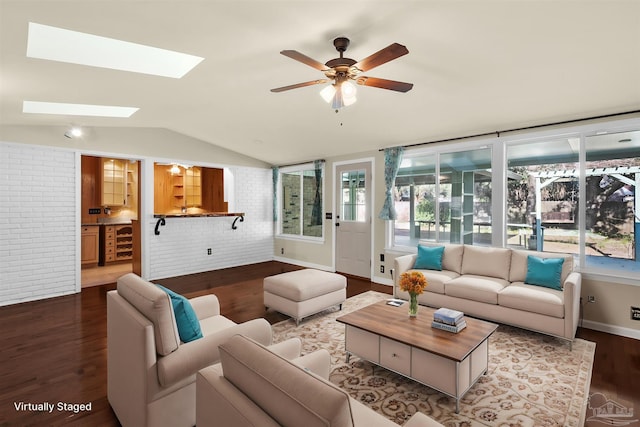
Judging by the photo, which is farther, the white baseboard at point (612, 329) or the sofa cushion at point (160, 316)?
the white baseboard at point (612, 329)

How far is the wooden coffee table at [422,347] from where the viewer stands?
2172 millimetres

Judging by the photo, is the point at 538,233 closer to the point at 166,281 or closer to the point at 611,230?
the point at 611,230

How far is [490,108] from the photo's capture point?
370 cm

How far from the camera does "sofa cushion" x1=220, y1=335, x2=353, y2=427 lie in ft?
3.04

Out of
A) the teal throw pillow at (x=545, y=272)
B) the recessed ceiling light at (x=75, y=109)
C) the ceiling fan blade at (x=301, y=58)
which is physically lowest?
the teal throw pillow at (x=545, y=272)

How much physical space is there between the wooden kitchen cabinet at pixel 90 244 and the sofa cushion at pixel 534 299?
24.5 ft

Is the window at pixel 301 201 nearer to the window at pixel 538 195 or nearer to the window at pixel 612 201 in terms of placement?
the window at pixel 538 195

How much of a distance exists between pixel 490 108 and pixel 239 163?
5053mm

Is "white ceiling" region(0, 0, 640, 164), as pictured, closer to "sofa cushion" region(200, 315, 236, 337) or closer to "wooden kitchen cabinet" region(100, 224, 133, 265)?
"sofa cushion" region(200, 315, 236, 337)

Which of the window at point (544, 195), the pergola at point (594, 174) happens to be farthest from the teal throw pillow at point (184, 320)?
the pergola at point (594, 174)

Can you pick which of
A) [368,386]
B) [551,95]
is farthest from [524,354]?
[551,95]

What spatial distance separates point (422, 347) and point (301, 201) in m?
5.31

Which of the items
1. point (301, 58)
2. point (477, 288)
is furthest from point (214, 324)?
point (477, 288)

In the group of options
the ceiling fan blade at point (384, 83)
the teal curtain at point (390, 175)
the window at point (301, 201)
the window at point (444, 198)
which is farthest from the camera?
the window at point (301, 201)
